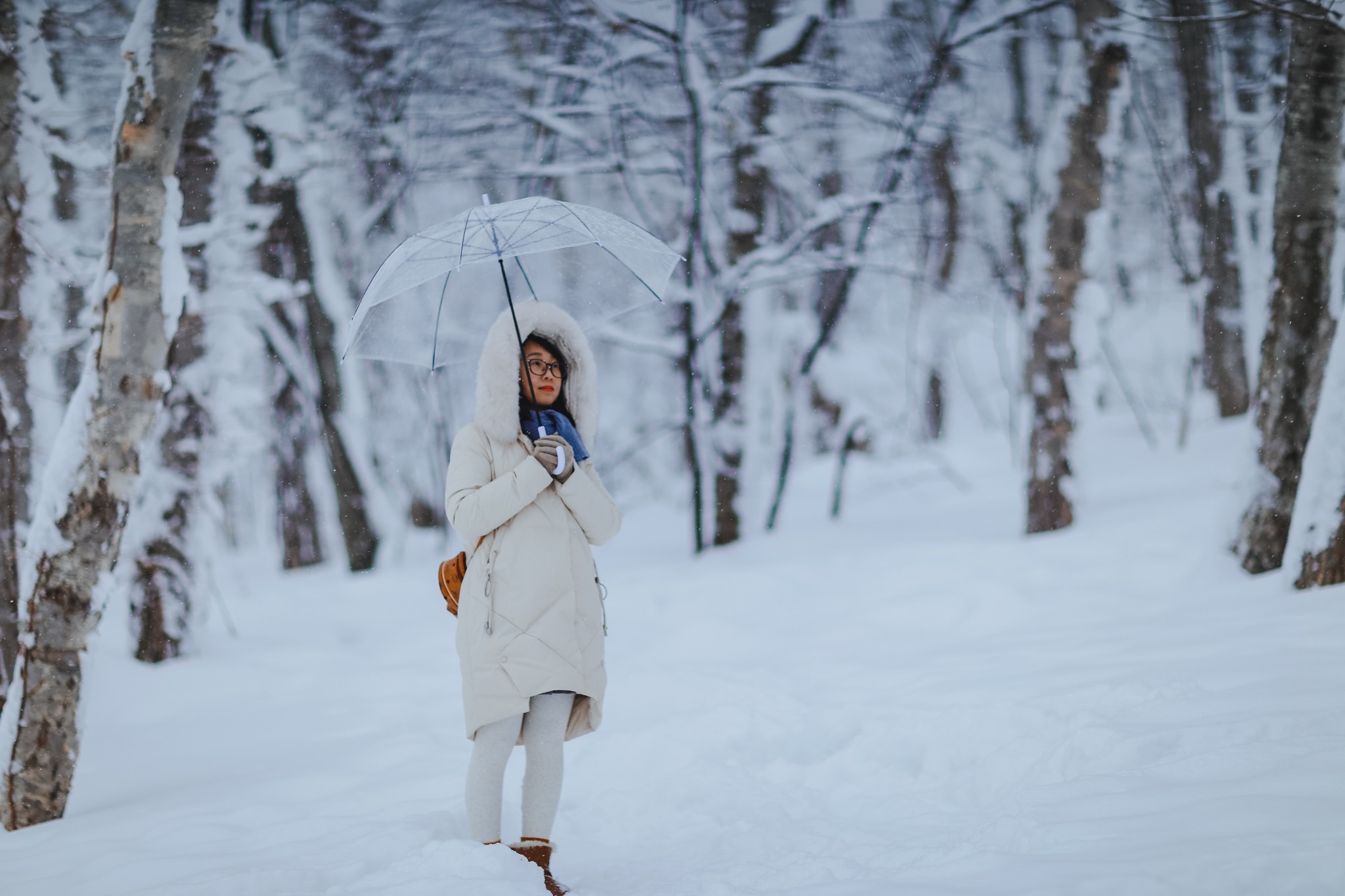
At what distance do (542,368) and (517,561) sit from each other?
0.65m

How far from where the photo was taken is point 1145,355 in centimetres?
1880

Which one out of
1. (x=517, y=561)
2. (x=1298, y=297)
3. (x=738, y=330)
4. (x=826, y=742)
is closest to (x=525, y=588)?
(x=517, y=561)

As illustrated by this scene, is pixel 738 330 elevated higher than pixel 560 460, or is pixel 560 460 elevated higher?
pixel 738 330

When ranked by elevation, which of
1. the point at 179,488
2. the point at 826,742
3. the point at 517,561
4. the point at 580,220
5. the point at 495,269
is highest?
the point at 580,220

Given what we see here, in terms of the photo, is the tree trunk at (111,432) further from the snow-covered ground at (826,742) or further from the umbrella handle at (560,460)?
the umbrella handle at (560,460)

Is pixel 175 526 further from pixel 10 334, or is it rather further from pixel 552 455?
pixel 552 455

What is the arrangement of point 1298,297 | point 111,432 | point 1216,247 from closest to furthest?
point 111,432 < point 1298,297 < point 1216,247

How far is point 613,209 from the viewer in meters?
9.98

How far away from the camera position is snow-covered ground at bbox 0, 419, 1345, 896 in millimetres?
2498

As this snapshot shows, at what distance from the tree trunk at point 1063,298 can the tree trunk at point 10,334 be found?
6.54 meters

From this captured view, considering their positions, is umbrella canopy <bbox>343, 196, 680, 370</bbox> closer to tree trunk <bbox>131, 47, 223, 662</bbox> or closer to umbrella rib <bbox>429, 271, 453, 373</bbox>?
umbrella rib <bbox>429, 271, 453, 373</bbox>

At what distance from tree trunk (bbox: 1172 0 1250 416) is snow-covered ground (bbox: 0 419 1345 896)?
236 inches

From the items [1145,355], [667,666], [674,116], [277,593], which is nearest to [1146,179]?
[1145,355]

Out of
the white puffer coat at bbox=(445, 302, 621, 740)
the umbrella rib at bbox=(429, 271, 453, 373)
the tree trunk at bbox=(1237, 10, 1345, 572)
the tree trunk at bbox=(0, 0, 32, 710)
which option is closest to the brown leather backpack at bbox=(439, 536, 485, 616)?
the white puffer coat at bbox=(445, 302, 621, 740)
